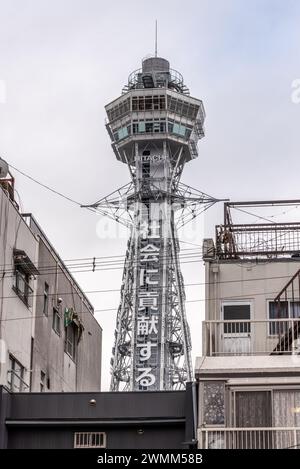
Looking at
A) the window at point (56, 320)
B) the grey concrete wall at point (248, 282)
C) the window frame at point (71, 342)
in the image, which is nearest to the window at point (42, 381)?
the window at point (56, 320)

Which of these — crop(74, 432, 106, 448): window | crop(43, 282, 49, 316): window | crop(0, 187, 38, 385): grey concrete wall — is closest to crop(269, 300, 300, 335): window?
crop(74, 432, 106, 448): window

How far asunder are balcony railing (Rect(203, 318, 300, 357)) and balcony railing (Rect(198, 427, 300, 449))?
288 centimetres

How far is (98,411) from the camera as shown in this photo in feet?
105

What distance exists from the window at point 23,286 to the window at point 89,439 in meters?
9.10

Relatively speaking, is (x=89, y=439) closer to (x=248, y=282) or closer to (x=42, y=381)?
(x=248, y=282)

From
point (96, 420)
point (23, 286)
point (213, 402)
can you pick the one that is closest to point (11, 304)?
point (23, 286)

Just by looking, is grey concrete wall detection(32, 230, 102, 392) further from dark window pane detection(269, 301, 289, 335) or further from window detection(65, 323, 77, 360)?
dark window pane detection(269, 301, 289, 335)

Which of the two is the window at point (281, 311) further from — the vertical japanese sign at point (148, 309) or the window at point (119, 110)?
the window at point (119, 110)

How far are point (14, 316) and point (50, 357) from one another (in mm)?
5633

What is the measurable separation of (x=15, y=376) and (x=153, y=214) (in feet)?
276

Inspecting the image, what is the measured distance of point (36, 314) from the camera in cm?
4200

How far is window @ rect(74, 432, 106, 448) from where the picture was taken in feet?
104

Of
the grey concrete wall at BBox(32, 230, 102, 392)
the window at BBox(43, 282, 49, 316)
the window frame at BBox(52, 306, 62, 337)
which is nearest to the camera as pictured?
the grey concrete wall at BBox(32, 230, 102, 392)
